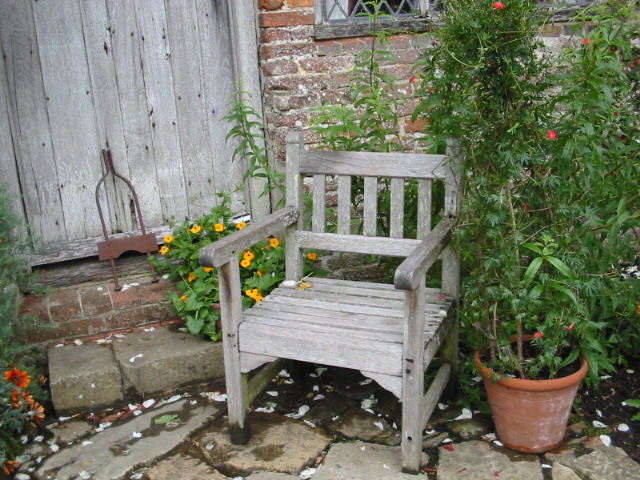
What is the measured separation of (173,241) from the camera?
12.6 ft

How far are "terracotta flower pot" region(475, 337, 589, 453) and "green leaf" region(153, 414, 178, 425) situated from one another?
4.59 ft

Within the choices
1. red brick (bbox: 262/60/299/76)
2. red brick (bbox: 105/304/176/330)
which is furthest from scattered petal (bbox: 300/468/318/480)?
red brick (bbox: 262/60/299/76)

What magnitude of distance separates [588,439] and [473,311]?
76 cm

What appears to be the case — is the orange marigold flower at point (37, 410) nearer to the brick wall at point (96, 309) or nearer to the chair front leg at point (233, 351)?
the brick wall at point (96, 309)

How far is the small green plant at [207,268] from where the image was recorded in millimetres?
3594

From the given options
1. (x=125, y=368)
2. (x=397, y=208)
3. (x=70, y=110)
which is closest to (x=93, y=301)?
(x=125, y=368)

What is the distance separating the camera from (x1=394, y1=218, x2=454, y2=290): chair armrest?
2.40 metres

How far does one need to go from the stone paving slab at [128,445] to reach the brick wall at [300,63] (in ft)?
4.69

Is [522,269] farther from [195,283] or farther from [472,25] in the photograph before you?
[195,283]

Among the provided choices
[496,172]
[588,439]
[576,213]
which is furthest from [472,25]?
[588,439]

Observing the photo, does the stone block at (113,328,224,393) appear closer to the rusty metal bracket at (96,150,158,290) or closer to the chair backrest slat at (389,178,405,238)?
the rusty metal bracket at (96,150,158,290)

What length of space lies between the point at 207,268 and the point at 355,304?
1.05 metres

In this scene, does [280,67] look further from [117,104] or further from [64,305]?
[64,305]

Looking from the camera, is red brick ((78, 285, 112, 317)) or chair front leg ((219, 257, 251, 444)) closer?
chair front leg ((219, 257, 251, 444))
